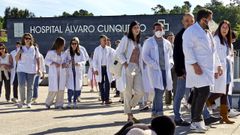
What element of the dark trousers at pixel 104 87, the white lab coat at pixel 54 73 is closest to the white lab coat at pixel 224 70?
the white lab coat at pixel 54 73

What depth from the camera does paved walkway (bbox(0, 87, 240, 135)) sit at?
29.8ft

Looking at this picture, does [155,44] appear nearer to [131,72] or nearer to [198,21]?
[131,72]

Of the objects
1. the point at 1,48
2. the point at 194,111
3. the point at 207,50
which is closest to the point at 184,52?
the point at 207,50

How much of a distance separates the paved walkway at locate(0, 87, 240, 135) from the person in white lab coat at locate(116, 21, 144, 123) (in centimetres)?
46

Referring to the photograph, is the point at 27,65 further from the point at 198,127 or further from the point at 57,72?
the point at 198,127

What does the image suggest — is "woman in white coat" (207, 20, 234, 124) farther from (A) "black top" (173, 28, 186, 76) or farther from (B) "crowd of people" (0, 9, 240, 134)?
(A) "black top" (173, 28, 186, 76)

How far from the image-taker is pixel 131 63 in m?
10.1

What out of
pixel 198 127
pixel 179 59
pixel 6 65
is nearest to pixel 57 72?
pixel 6 65

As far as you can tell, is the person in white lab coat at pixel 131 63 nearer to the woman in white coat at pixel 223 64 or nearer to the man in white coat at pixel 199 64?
the woman in white coat at pixel 223 64

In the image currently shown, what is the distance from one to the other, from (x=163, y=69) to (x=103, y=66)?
534cm

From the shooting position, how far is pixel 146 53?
10031mm

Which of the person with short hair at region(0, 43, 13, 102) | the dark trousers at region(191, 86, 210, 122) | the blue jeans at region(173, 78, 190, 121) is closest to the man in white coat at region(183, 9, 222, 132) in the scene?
the dark trousers at region(191, 86, 210, 122)

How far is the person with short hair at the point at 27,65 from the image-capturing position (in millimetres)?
13469

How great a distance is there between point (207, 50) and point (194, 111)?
3.24ft
